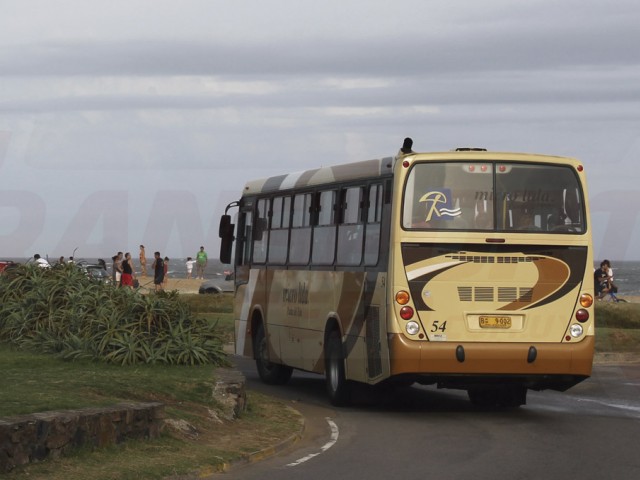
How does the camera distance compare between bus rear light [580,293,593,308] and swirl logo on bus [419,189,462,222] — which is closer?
swirl logo on bus [419,189,462,222]

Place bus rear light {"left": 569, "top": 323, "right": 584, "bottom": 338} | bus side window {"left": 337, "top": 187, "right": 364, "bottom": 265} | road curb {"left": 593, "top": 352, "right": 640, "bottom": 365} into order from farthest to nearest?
1. road curb {"left": 593, "top": 352, "right": 640, "bottom": 365}
2. bus side window {"left": 337, "top": 187, "right": 364, "bottom": 265}
3. bus rear light {"left": 569, "top": 323, "right": 584, "bottom": 338}

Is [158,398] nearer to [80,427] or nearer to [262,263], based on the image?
[80,427]

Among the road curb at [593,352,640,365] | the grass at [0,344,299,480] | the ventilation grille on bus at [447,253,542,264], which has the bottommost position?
the grass at [0,344,299,480]

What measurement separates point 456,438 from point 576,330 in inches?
118

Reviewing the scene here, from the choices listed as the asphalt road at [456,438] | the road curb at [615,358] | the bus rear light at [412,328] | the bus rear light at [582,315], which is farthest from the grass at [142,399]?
the road curb at [615,358]

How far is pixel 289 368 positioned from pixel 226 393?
699 centimetres

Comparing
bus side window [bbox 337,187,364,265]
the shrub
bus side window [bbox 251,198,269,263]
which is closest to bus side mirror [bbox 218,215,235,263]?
bus side window [bbox 251,198,269,263]

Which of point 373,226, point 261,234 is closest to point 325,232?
point 373,226

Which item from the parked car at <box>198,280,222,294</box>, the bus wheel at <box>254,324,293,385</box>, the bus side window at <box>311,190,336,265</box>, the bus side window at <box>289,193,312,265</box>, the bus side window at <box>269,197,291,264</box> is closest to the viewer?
the bus side window at <box>311,190,336,265</box>

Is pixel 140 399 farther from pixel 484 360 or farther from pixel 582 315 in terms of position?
pixel 582 315

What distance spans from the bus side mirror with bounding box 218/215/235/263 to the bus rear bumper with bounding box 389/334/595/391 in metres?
7.66

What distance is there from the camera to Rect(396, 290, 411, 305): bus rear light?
17547 millimetres

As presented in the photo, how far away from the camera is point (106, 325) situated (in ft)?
67.4

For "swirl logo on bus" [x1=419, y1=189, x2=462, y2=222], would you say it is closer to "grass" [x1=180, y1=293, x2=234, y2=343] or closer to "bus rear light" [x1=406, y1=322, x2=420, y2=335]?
"bus rear light" [x1=406, y1=322, x2=420, y2=335]
